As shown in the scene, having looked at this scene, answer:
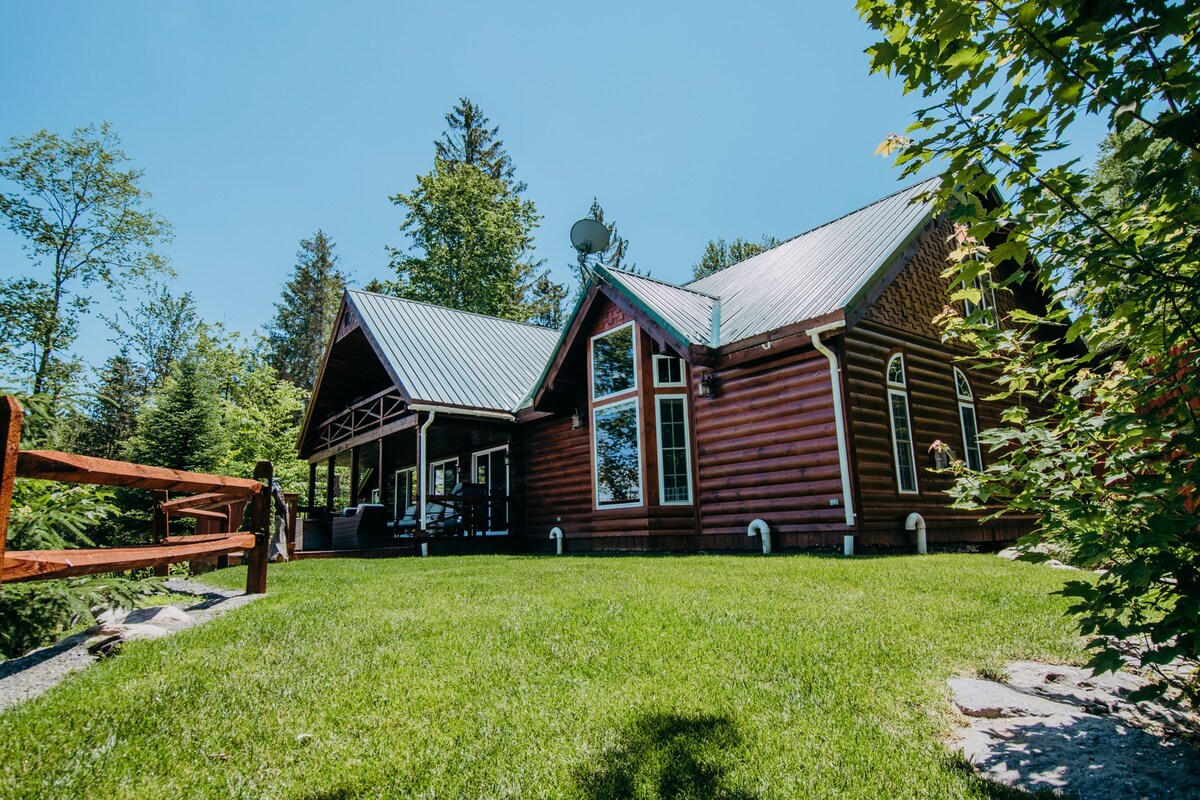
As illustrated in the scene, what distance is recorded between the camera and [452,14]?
10.3 m

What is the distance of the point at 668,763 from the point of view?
2.39m

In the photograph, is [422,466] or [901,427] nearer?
[901,427]

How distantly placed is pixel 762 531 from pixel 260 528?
6793 mm

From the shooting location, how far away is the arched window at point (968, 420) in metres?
11.4

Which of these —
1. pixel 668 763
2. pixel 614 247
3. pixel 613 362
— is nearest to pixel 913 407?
pixel 613 362

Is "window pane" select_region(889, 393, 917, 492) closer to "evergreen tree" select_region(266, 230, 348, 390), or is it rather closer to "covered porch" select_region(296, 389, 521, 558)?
"covered porch" select_region(296, 389, 521, 558)

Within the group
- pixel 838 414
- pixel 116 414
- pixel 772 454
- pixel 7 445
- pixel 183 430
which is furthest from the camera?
pixel 116 414

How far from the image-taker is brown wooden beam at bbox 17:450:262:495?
288 cm

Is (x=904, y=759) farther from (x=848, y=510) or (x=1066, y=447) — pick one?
(x=848, y=510)

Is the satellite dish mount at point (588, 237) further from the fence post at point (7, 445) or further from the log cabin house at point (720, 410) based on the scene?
the fence post at point (7, 445)

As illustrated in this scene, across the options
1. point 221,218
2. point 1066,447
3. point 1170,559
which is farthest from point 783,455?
point 221,218

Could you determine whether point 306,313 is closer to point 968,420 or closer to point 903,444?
point 968,420

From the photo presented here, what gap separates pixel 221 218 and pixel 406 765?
1047 inches

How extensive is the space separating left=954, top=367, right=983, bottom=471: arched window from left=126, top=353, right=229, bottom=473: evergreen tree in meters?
16.0
